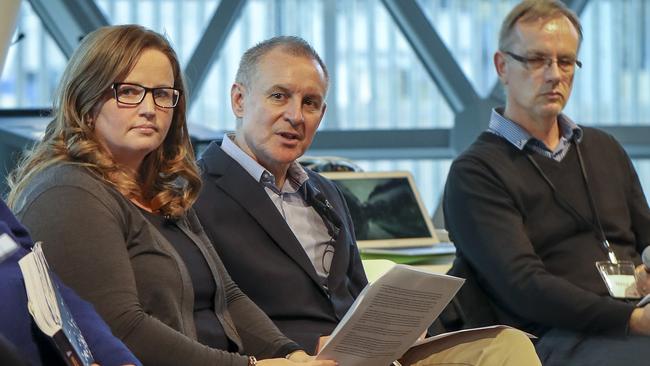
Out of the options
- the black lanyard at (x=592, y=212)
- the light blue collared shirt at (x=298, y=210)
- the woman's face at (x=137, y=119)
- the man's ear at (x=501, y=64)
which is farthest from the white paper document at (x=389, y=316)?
the man's ear at (x=501, y=64)

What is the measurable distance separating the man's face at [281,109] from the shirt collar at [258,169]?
38 millimetres

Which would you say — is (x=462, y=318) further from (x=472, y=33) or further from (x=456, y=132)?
(x=472, y=33)

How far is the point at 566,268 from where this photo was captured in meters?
3.27

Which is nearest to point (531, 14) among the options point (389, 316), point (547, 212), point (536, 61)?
point (536, 61)

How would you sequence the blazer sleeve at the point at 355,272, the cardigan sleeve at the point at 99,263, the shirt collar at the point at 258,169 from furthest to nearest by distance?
the blazer sleeve at the point at 355,272
the shirt collar at the point at 258,169
the cardigan sleeve at the point at 99,263

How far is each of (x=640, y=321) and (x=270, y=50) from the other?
48.7 inches

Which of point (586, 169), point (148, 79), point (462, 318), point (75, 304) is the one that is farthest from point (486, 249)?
point (75, 304)

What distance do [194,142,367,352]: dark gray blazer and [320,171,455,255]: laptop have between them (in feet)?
3.84

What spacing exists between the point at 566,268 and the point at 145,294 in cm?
148

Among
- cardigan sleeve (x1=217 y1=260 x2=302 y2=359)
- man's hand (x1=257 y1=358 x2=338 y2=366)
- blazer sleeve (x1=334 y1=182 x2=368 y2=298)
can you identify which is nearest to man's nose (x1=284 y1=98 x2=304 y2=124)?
blazer sleeve (x1=334 y1=182 x2=368 y2=298)

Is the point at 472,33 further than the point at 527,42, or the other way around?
the point at 472,33

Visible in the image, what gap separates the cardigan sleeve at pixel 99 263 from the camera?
2090mm

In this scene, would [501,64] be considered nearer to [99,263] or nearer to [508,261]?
[508,261]

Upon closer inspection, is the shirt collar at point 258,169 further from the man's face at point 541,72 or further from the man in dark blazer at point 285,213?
the man's face at point 541,72
